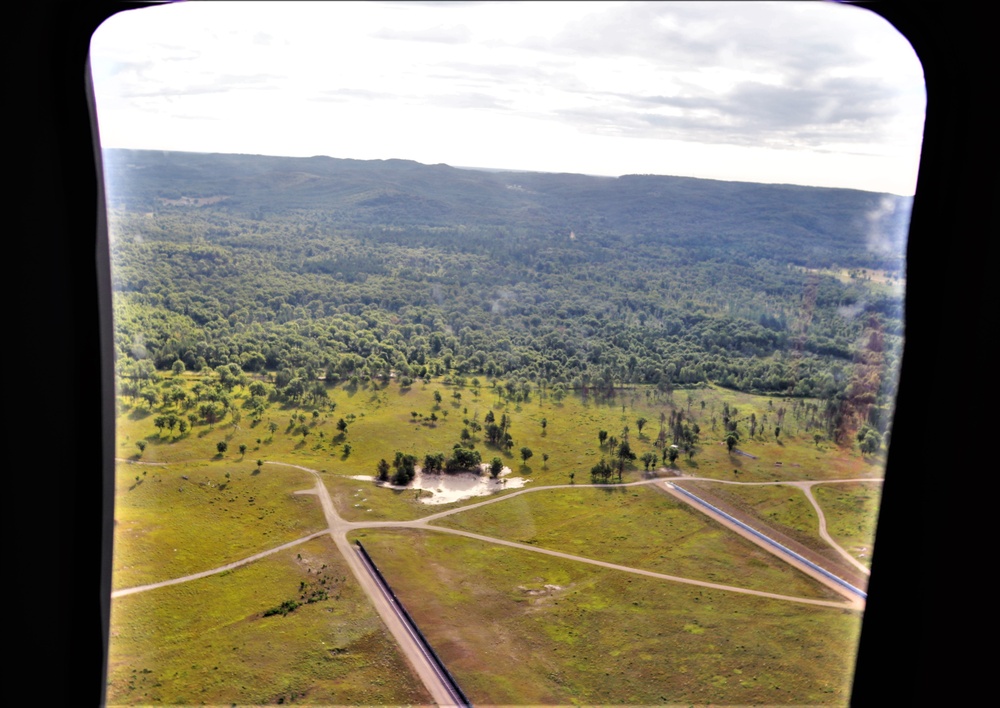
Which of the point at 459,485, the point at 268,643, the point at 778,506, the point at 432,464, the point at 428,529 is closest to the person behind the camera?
the point at 268,643

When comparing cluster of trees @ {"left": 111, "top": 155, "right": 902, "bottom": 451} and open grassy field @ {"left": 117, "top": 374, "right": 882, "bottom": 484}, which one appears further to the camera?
cluster of trees @ {"left": 111, "top": 155, "right": 902, "bottom": 451}

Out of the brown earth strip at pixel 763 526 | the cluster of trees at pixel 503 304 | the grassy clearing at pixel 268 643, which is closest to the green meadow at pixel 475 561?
the grassy clearing at pixel 268 643

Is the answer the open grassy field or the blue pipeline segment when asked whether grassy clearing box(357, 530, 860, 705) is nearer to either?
the blue pipeline segment

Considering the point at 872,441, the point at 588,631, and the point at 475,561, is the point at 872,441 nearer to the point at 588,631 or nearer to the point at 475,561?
the point at 588,631

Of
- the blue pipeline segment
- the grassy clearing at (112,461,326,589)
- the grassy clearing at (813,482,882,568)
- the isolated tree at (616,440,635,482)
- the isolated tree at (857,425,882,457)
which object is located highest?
the isolated tree at (857,425,882,457)

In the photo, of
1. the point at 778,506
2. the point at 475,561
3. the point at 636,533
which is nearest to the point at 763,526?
the point at 778,506

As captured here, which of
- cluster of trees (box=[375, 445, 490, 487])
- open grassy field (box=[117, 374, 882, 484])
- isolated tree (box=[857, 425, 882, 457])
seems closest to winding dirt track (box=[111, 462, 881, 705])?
open grassy field (box=[117, 374, 882, 484])

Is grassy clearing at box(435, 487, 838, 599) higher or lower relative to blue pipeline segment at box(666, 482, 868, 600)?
lower
